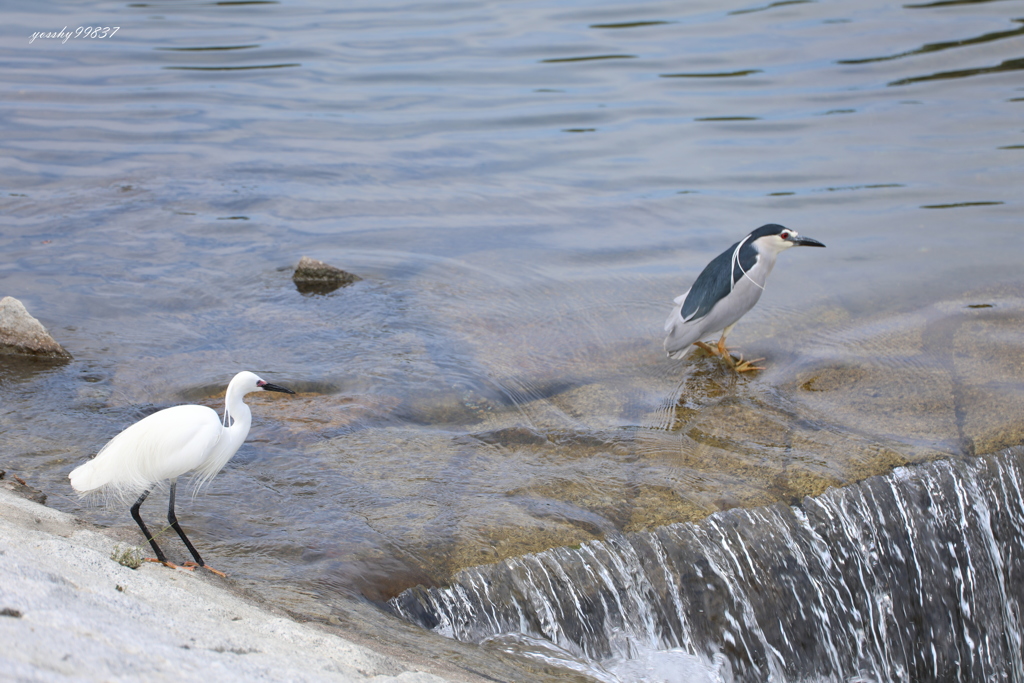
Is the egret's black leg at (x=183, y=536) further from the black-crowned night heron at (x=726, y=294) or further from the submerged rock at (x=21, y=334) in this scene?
the black-crowned night heron at (x=726, y=294)

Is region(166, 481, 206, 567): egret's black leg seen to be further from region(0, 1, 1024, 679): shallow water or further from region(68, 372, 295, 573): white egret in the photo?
region(0, 1, 1024, 679): shallow water

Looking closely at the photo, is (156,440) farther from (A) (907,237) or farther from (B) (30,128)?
(B) (30,128)

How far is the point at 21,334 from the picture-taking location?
217 inches

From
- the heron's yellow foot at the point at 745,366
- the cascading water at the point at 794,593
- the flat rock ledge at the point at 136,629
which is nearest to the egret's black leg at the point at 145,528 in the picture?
the flat rock ledge at the point at 136,629

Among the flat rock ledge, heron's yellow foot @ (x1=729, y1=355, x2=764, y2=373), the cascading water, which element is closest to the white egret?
the flat rock ledge

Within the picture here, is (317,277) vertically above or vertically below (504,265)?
above

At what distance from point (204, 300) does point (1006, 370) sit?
19.0ft

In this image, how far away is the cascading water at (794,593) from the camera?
3688 millimetres

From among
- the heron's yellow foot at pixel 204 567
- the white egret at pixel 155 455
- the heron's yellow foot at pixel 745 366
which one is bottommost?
the heron's yellow foot at pixel 745 366

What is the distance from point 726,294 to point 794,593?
2206 millimetres

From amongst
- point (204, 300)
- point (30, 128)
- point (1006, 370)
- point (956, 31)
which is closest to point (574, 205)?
point (204, 300)

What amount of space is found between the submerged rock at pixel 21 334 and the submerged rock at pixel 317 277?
1.97 m

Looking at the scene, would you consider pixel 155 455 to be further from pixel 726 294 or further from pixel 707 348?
pixel 707 348

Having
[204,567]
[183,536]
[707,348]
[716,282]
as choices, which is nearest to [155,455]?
[183,536]
